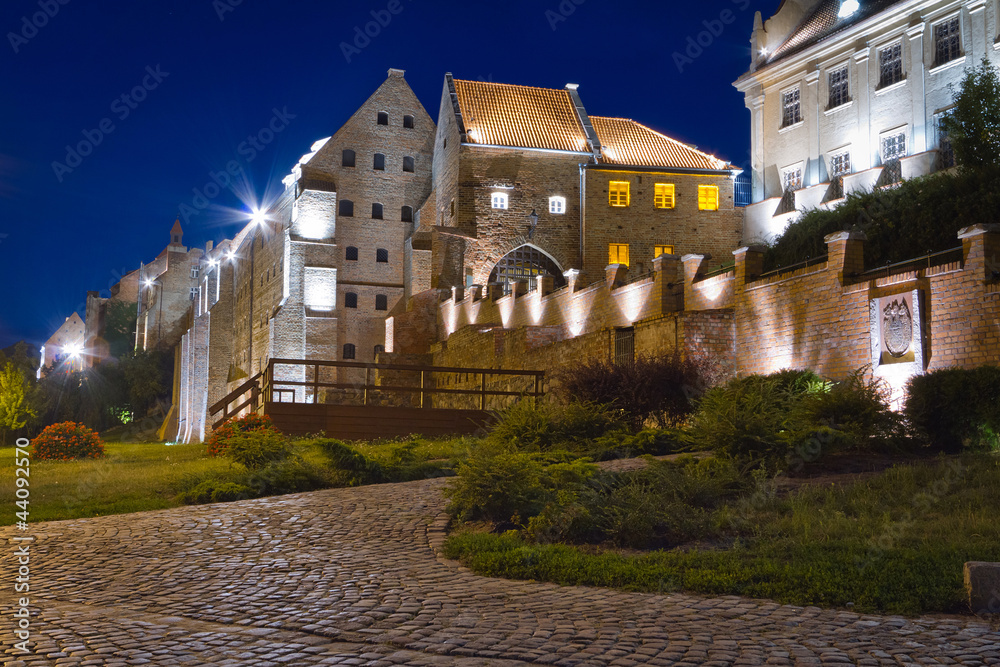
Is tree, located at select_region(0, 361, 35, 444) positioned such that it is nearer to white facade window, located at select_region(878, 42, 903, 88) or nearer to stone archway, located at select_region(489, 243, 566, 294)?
stone archway, located at select_region(489, 243, 566, 294)

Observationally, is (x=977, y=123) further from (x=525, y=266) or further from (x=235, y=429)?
(x=235, y=429)

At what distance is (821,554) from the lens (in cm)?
754

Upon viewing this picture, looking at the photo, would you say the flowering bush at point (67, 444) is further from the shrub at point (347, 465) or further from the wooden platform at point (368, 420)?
the shrub at point (347, 465)

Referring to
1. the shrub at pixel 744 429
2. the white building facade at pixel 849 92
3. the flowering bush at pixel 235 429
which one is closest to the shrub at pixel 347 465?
the flowering bush at pixel 235 429

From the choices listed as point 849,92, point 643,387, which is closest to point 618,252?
point 849,92

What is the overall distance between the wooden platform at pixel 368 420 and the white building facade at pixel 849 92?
17204mm

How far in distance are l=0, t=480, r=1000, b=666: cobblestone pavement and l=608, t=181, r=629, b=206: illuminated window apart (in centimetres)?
3713

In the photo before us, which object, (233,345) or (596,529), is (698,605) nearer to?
(596,529)

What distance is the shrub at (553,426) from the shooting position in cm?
1517

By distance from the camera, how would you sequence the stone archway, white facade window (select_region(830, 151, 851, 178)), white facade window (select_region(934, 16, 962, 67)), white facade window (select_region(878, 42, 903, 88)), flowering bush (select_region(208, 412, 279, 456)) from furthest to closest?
the stone archway < white facade window (select_region(830, 151, 851, 178)) < white facade window (select_region(878, 42, 903, 88)) < white facade window (select_region(934, 16, 962, 67)) < flowering bush (select_region(208, 412, 279, 456))

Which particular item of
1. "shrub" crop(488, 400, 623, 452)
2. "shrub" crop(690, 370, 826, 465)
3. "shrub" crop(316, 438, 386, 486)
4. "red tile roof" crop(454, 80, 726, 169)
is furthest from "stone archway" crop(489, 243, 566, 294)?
"shrub" crop(690, 370, 826, 465)

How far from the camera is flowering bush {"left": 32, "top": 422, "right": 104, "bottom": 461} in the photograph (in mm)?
19109

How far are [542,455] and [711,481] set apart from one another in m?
3.72

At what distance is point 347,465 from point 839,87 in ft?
103
